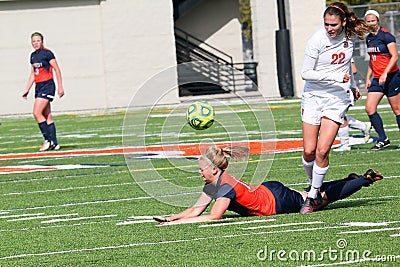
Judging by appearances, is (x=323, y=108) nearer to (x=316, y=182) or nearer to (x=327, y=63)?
(x=327, y=63)

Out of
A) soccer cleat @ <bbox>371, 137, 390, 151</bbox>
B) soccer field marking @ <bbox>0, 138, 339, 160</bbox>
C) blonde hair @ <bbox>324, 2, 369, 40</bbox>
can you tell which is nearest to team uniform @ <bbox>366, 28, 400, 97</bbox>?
soccer cleat @ <bbox>371, 137, 390, 151</bbox>

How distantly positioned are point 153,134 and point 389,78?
7.36 meters

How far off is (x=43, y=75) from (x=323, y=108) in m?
9.77

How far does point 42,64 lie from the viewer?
1822 centimetres

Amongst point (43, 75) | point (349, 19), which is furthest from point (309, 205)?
point (43, 75)

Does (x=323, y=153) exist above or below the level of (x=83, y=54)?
below

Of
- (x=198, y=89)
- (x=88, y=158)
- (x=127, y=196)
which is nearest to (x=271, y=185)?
(x=127, y=196)

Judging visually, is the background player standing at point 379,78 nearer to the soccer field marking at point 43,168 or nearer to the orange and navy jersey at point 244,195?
the soccer field marking at point 43,168

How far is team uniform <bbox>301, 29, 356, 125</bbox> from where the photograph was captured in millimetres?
9078

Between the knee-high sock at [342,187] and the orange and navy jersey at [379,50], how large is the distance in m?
5.58

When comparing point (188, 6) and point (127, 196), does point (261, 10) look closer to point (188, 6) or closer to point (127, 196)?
point (188, 6)

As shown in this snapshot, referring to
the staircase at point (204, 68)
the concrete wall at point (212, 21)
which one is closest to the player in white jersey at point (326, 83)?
the staircase at point (204, 68)

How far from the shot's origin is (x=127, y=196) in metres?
11.4

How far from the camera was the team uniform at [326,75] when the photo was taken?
29.8ft
